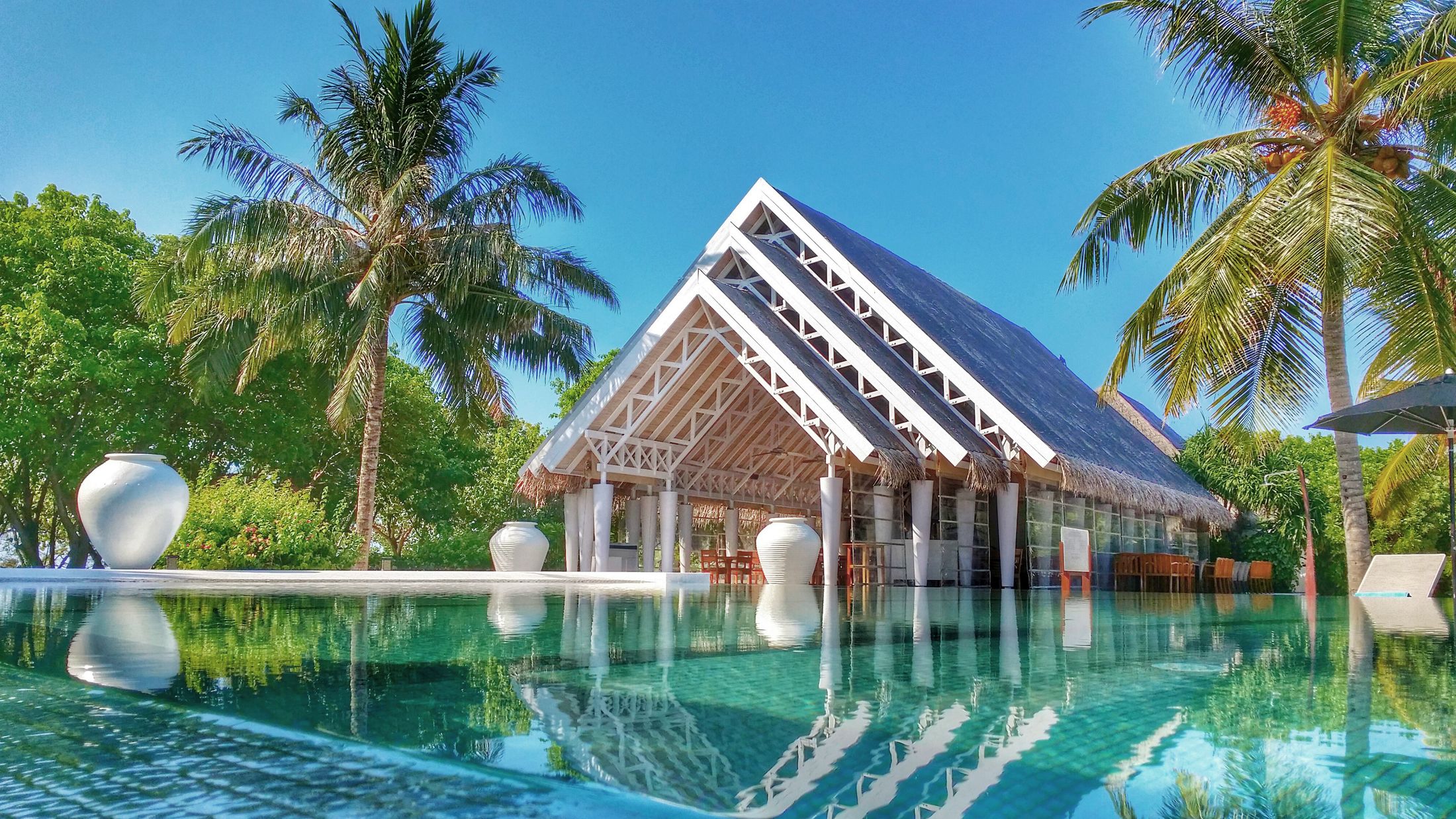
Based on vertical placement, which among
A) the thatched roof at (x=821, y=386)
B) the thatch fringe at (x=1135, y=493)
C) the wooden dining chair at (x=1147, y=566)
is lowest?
the wooden dining chair at (x=1147, y=566)

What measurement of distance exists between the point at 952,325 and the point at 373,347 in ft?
34.2

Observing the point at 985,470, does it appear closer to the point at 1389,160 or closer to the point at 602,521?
the point at 1389,160

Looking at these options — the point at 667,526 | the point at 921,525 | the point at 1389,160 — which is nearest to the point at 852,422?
the point at 921,525

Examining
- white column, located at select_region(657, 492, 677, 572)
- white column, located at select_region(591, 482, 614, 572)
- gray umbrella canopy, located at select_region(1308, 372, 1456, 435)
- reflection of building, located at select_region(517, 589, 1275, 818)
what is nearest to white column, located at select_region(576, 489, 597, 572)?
white column, located at select_region(591, 482, 614, 572)

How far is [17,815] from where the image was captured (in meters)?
1.81

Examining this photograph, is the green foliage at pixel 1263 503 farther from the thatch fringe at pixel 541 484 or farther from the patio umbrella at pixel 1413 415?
the thatch fringe at pixel 541 484

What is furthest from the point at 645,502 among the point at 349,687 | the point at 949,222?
the point at 949,222

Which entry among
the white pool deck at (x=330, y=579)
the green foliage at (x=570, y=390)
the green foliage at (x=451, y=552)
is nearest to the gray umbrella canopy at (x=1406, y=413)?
the white pool deck at (x=330, y=579)

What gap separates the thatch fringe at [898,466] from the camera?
13.9 metres

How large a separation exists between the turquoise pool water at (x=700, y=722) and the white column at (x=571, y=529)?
12.5 meters

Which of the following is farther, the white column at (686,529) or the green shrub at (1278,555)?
the green shrub at (1278,555)

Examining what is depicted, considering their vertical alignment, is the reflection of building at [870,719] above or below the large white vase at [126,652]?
below

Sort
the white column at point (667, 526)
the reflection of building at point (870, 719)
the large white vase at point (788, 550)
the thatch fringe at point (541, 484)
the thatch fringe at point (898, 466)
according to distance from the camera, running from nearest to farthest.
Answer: the reflection of building at point (870, 719)
the thatch fringe at point (898, 466)
the large white vase at point (788, 550)
the thatch fringe at point (541, 484)
the white column at point (667, 526)

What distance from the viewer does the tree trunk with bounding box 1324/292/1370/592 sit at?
34.6 ft
